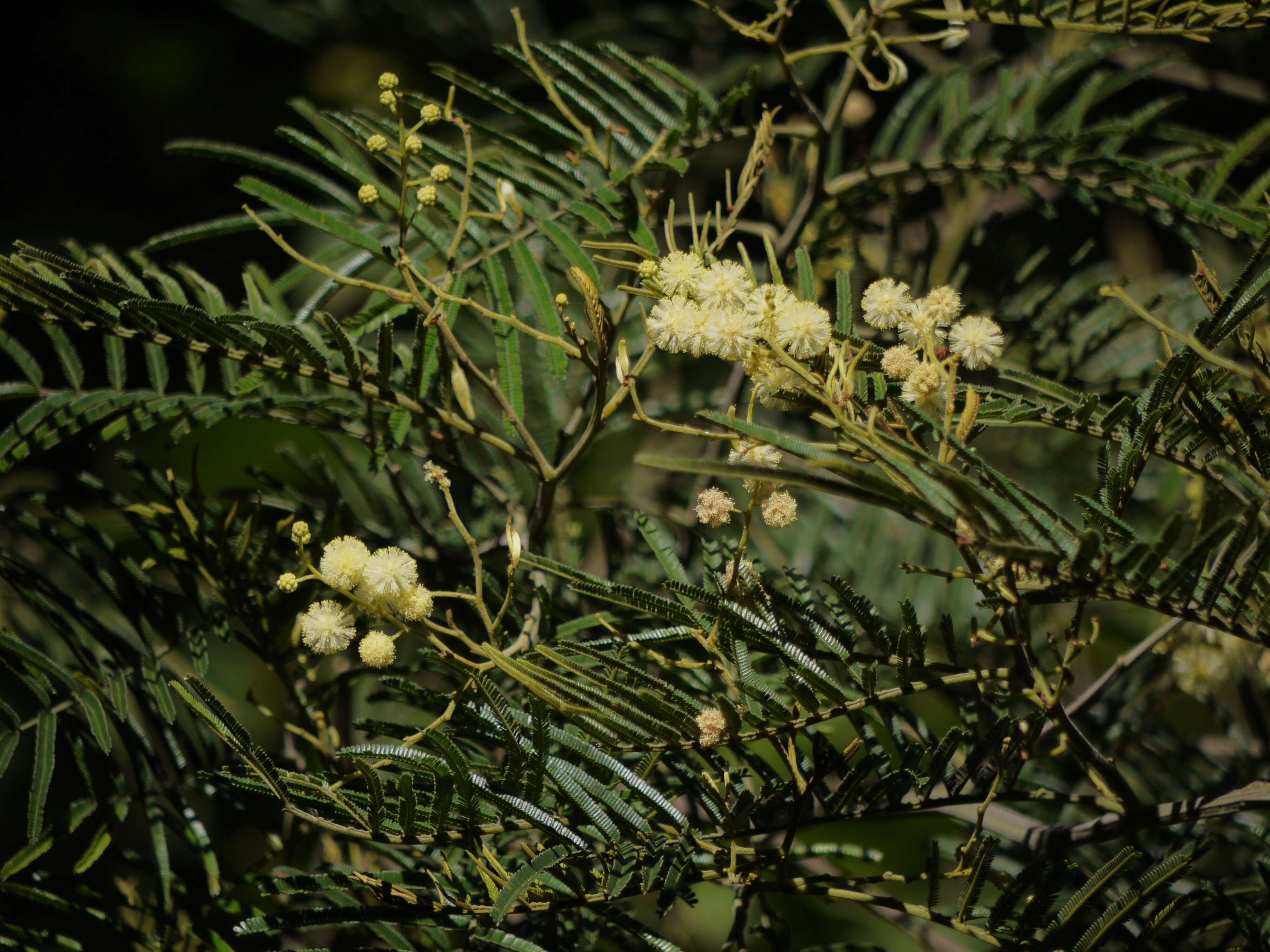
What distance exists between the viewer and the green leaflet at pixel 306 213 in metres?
0.61

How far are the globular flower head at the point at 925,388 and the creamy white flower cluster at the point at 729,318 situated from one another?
0.05m

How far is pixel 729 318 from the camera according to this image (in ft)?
1.56

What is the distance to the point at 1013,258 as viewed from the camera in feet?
3.62

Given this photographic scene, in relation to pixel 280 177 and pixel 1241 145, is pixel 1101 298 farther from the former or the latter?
pixel 280 177

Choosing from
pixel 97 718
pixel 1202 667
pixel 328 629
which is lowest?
pixel 1202 667

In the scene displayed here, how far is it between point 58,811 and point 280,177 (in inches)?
21.7

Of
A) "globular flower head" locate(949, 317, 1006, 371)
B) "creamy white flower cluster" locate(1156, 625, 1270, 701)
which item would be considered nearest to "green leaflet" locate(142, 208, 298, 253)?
"globular flower head" locate(949, 317, 1006, 371)

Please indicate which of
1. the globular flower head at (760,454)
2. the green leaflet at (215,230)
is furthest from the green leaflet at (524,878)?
the green leaflet at (215,230)

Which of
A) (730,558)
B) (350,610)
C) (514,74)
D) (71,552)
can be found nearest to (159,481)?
(71,552)

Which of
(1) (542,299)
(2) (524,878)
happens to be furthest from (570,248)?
(2) (524,878)

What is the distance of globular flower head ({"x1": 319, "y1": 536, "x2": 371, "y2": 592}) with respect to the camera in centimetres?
51

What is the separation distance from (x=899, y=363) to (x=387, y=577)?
1.04 ft

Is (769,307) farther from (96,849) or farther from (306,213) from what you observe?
(96,849)

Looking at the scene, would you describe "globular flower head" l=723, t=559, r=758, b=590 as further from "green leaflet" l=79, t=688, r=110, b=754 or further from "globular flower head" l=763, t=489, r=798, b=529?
"green leaflet" l=79, t=688, r=110, b=754
